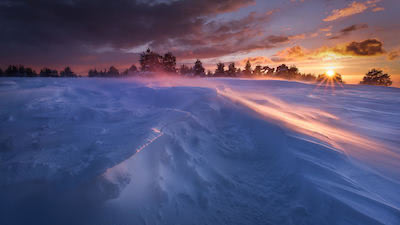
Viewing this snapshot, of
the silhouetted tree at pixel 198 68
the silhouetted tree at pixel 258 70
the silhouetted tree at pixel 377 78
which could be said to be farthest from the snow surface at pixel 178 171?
the silhouetted tree at pixel 377 78

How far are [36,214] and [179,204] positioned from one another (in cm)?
136

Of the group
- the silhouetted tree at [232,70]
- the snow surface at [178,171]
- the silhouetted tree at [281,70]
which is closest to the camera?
the snow surface at [178,171]

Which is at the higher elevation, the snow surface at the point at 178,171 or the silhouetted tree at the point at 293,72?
the silhouetted tree at the point at 293,72

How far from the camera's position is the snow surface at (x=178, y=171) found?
155 centimetres

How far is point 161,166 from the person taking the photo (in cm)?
214

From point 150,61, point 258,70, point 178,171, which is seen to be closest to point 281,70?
point 258,70

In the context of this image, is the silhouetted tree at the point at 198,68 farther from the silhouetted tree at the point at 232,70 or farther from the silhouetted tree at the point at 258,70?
the silhouetted tree at the point at 258,70

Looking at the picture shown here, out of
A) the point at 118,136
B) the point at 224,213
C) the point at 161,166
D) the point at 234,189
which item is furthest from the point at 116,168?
the point at 234,189

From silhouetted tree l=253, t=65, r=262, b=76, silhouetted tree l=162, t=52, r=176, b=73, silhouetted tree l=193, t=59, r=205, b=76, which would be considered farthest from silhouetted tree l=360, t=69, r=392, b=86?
silhouetted tree l=162, t=52, r=176, b=73

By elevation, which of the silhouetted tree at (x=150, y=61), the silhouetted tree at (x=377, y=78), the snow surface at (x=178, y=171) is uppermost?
the silhouetted tree at (x=150, y=61)

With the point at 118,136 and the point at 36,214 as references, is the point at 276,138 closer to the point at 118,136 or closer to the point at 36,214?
the point at 118,136

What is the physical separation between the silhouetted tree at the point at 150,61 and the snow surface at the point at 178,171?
4022 centimetres

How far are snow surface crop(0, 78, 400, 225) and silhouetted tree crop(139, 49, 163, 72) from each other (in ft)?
132

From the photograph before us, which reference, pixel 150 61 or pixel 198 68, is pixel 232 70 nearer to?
pixel 198 68
